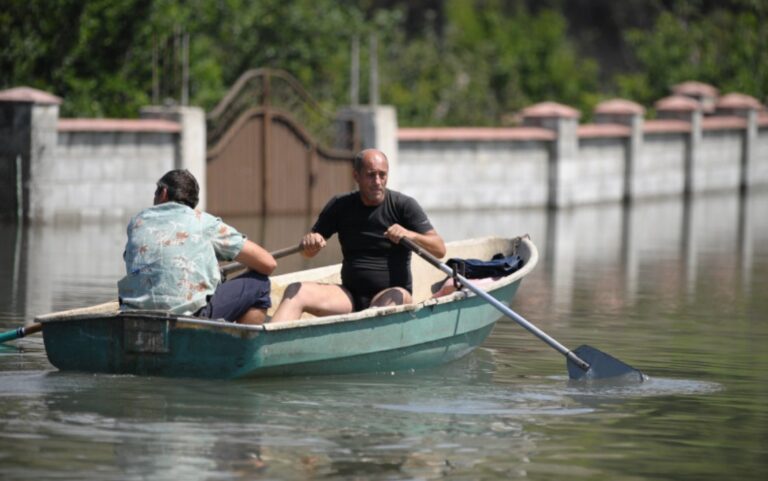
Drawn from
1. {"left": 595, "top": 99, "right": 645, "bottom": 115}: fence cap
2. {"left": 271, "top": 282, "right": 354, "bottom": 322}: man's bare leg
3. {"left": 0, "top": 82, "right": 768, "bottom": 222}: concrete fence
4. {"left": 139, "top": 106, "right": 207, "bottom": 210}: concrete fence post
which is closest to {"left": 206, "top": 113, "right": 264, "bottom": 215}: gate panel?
{"left": 139, "top": 106, "right": 207, "bottom": 210}: concrete fence post

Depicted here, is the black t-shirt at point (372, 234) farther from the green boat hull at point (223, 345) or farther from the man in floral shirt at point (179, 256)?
the man in floral shirt at point (179, 256)

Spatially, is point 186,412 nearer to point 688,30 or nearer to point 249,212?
point 249,212

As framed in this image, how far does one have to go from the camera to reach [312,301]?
10.9 meters

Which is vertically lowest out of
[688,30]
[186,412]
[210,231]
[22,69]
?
[186,412]

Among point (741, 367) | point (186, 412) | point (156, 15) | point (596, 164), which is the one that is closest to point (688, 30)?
point (596, 164)

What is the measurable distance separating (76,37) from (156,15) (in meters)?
1.56

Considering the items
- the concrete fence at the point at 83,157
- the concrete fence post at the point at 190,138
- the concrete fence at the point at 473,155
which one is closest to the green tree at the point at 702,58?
the concrete fence at the point at 473,155

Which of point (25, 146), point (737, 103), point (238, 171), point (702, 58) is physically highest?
A: point (702, 58)

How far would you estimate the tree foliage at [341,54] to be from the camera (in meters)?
27.2

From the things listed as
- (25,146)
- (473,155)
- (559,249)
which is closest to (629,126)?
(473,155)

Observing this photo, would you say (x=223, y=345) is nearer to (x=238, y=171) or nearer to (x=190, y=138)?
(x=190, y=138)

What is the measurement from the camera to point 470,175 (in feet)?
93.5

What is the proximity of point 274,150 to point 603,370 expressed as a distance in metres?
16.0

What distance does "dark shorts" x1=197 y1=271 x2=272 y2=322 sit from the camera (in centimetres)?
1027
